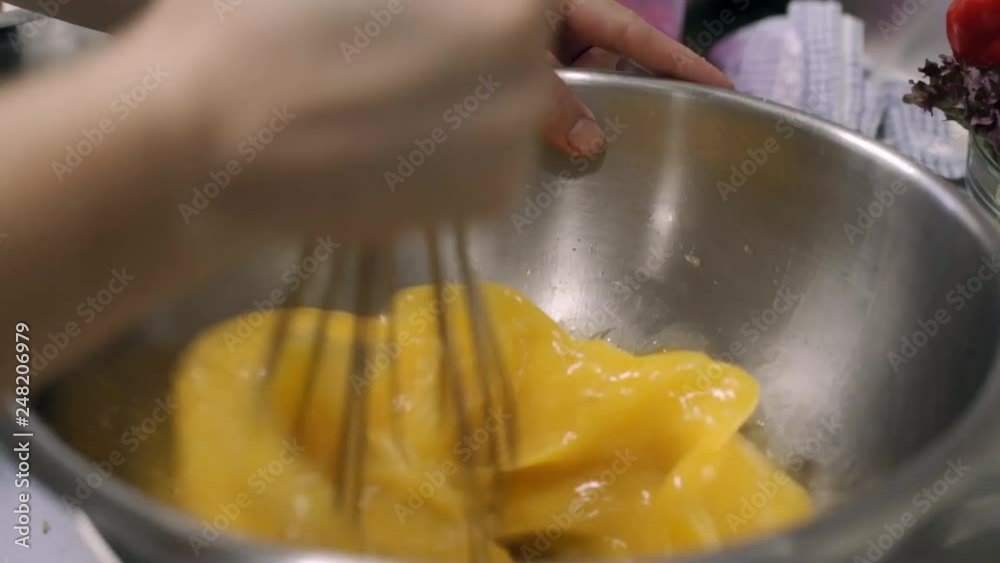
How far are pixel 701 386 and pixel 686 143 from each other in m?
0.16

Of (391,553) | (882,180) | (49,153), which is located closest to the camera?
(49,153)

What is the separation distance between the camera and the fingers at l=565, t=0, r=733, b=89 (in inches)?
21.4

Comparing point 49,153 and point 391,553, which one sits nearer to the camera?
point 49,153

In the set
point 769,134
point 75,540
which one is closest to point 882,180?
point 769,134

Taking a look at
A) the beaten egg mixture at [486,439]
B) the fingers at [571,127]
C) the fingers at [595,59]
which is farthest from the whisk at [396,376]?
the fingers at [595,59]

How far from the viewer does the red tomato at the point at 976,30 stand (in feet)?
1.95

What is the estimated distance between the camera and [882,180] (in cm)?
46

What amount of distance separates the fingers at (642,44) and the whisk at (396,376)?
201 mm

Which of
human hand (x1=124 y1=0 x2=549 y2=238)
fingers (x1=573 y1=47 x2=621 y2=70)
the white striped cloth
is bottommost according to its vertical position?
the white striped cloth

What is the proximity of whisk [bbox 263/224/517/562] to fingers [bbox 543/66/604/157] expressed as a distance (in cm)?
11

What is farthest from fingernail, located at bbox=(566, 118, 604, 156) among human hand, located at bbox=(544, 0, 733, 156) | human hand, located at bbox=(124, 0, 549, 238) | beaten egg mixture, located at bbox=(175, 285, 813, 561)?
human hand, located at bbox=(124, 0, 549, 238)

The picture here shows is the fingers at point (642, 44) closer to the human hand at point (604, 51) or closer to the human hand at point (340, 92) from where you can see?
the human hand at point (604, 51)

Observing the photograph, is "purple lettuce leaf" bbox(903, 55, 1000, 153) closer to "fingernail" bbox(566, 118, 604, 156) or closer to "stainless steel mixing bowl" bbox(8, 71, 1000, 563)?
"stainless steel mixing bowl" bbox(8, 71, 1000, 563)

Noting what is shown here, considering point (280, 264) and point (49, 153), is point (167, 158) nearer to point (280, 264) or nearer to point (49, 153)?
point (49, 153)
